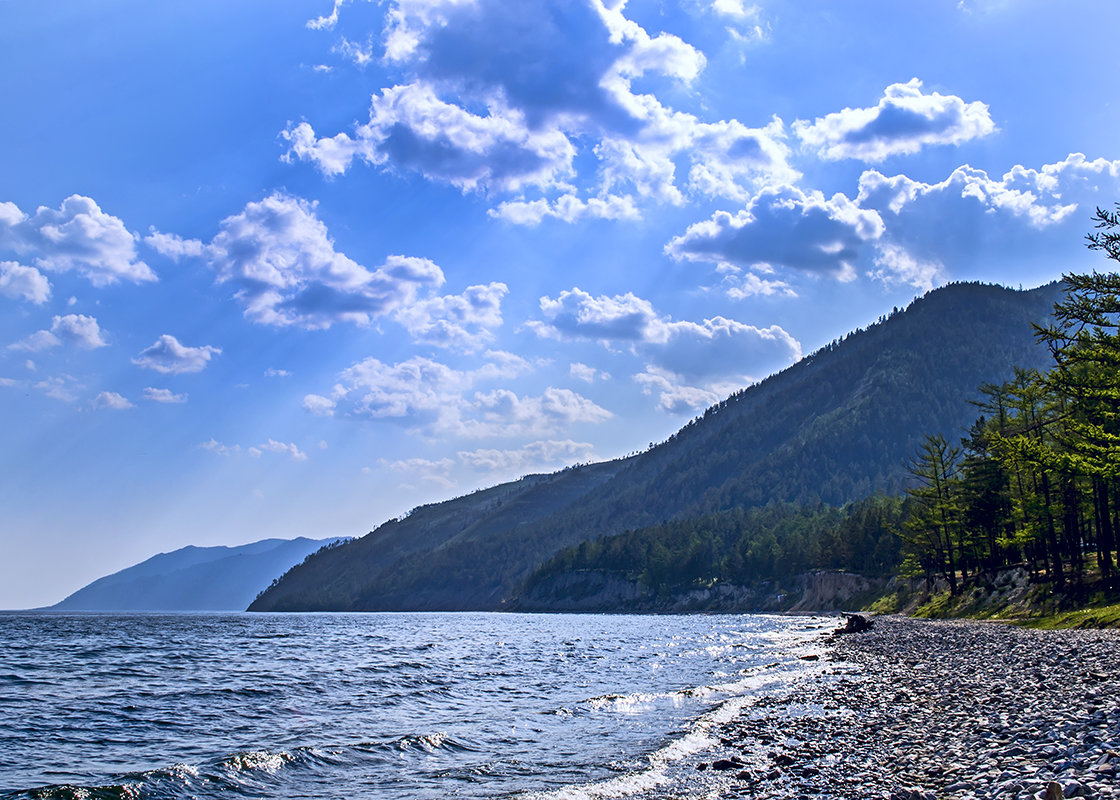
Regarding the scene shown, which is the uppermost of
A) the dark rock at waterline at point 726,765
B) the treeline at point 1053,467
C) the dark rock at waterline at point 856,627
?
the treeline at point 1053,467

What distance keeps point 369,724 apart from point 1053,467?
34.6 meters

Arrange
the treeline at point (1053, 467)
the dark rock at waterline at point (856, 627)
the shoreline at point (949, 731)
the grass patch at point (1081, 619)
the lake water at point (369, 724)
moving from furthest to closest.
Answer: the dark rock at waterline at point (856, 627)
the grass patch at point (1081, 619)
the treeline at point (1053, 467)
the lake water at point (369, 724)
the shoreline at point (949, 731)

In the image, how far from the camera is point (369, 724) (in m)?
32.3

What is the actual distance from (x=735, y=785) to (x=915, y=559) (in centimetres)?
10902

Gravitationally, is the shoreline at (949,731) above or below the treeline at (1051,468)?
below

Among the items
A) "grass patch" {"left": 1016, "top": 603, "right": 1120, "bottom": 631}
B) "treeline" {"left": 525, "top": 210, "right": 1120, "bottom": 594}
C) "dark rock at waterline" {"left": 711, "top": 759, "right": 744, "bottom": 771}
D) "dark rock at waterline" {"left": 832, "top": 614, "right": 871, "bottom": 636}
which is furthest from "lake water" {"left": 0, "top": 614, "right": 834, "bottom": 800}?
"treeline" {"left": 525, "top": 210, "right": 1120, "bottom": 594}

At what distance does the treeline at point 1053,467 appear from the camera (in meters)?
32.6

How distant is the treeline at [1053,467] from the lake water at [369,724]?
1827cm

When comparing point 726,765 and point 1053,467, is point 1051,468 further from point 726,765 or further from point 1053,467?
point 726,765

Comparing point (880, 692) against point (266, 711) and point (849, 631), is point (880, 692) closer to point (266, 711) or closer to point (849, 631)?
point (266, 711)

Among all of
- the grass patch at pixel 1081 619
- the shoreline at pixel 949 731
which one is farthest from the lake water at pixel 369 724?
the grass patch at pixel 1081 619

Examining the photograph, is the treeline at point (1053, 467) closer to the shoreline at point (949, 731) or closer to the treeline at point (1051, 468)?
the treeline at point (1051, 468)

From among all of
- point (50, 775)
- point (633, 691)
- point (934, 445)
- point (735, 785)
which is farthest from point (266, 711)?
point (934, 445)

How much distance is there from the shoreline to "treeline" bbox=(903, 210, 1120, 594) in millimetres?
9531
